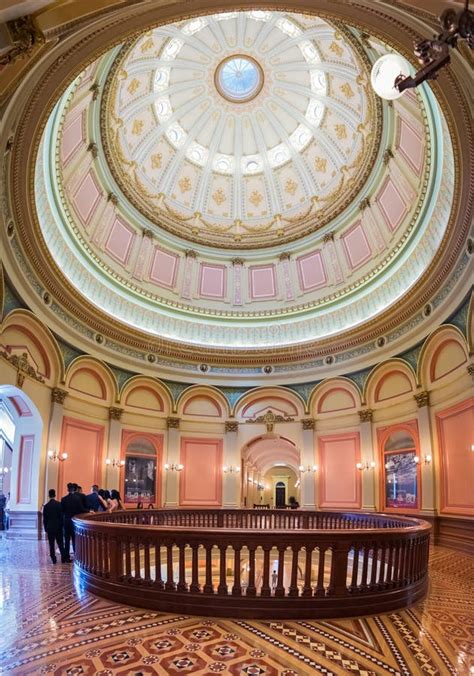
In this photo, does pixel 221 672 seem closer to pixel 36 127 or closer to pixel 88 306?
pixel 36 127

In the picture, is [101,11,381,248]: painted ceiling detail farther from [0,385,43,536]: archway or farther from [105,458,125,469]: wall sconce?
[105,458,125,469]: wall sconce

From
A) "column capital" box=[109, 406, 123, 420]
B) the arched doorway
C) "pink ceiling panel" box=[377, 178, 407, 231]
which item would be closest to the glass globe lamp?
"pink ceiling panel" box=[377, 178, 407, 231]

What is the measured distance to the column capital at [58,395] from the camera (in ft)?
51.4

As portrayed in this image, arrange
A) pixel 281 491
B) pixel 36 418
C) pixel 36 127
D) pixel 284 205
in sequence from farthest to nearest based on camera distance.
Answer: pixel 281 491 → pixel 284 205 → pixel 36 418 → pixel 36 127

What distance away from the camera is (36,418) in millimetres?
14984

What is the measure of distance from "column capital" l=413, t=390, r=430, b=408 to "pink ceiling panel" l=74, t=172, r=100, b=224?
46.5 feet

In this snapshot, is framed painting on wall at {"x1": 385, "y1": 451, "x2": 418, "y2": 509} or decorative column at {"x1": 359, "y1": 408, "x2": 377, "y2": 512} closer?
framed painting on wall at {"x1": 385, "y1": 451, "x2": 418, "y2": 509}

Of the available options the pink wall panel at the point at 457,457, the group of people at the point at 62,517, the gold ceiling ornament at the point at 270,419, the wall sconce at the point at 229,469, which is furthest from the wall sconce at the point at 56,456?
the pink wall panel at the point at 457,457

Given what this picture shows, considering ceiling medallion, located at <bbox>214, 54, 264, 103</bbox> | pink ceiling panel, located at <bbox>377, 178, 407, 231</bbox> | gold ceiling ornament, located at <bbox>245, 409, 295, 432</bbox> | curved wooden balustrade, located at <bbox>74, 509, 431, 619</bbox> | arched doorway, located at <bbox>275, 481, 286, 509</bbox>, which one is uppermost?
ceiling medallion, located at <bbox>214, 54, 264, 103</bbox>

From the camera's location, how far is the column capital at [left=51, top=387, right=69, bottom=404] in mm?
15672

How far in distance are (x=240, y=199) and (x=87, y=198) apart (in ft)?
25.6

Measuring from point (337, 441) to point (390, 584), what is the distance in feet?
44.1

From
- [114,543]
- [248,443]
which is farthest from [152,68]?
[114,543]

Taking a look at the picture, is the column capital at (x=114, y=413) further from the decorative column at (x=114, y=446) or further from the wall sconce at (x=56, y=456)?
the wall sconce at (x=56, y=456)
